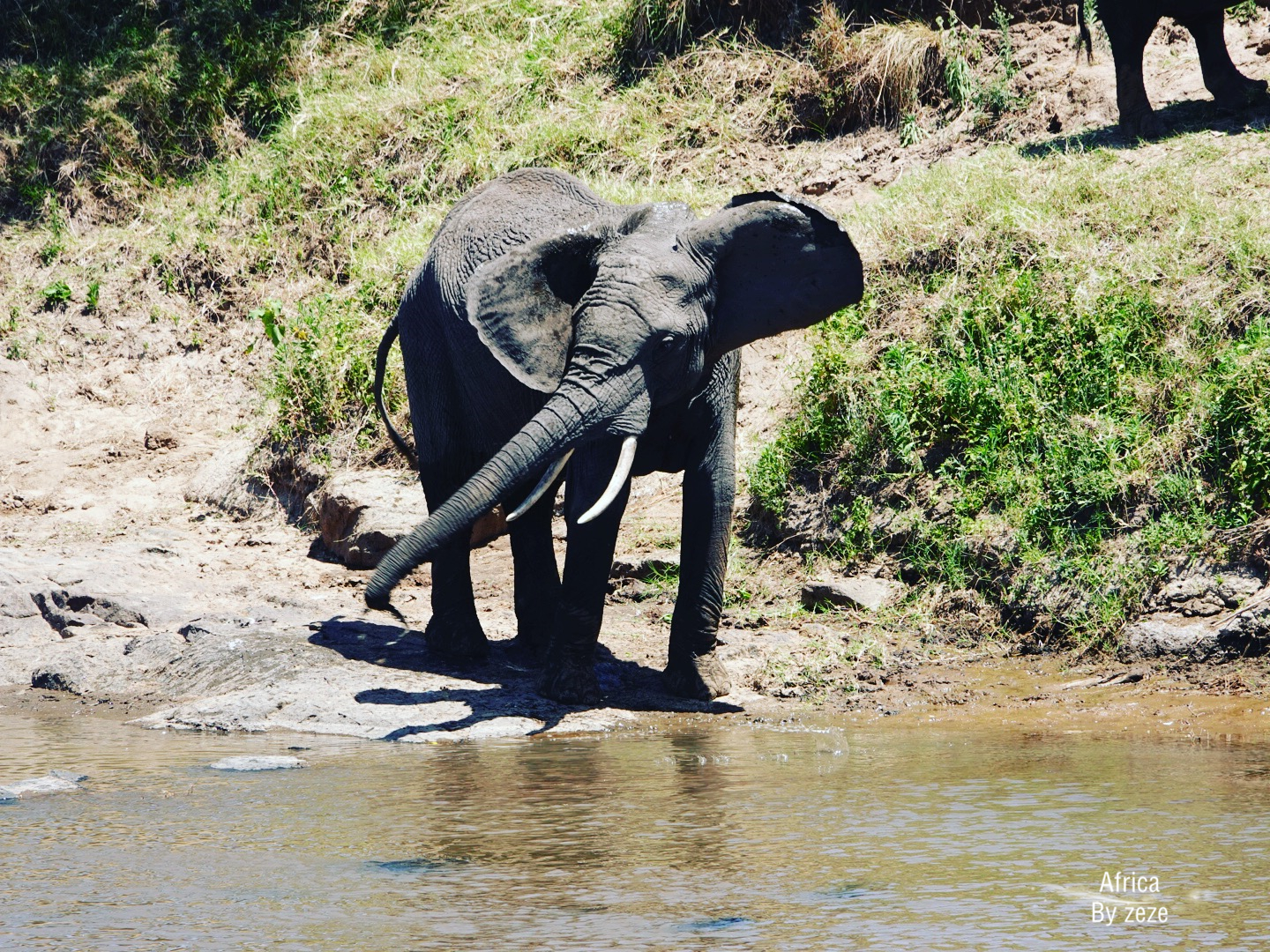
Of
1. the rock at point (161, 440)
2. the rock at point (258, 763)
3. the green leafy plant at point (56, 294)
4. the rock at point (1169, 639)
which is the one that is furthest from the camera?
the green leafy plant at point (56, 294)

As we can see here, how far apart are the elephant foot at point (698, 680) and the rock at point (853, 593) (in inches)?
45.1

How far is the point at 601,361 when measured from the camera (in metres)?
5.63

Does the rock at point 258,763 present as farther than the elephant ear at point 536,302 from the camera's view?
No

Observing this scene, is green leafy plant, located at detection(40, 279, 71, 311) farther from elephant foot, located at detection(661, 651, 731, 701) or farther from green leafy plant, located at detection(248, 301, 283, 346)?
elephant foot, located at detection(661, 651, 731, 701)

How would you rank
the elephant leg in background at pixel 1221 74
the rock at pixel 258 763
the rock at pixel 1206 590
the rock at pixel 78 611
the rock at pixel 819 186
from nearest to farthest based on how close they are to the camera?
the rock at pixel 258 763
the rock at pixel 1206 590
the rock at pixel 78 611
the elephant leg in background at pixel 1221 74
the rock at pixel 819 186

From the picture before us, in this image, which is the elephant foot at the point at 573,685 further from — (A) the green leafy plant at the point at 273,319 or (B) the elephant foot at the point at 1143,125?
(B) the elephant foot at the point at 1143,125


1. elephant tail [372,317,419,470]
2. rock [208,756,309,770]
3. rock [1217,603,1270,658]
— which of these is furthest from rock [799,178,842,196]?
rock [208,756,309,770]

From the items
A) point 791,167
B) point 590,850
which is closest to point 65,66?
point 791,167

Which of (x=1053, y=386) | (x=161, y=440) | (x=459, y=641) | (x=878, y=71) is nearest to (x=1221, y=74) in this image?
(x=878, y=71)

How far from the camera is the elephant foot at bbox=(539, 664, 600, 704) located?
20.9 ft

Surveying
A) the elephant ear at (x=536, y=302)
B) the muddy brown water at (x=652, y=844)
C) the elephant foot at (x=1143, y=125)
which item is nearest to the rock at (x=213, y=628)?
the muddy brown water at (x=652, y=844)

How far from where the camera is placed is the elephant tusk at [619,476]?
564 cm

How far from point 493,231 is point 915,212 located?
3.63m

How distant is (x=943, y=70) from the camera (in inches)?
458
